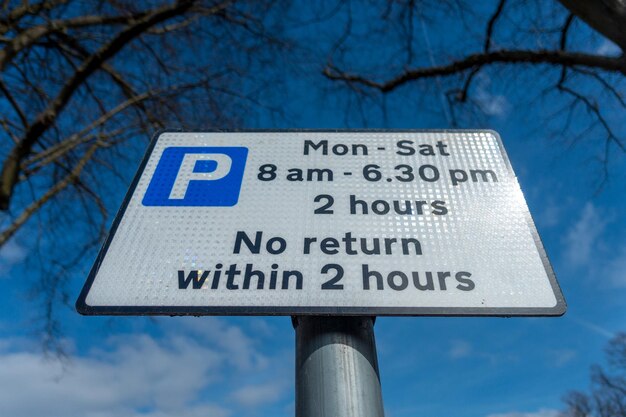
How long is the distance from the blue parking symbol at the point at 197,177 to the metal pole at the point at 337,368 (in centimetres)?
37

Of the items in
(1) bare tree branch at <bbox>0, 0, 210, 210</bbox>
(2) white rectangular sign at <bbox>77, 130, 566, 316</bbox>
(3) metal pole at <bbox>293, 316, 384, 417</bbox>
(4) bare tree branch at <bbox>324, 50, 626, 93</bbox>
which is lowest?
(3) metal pole at <bbox>293, 316, 384, 417</bbox>

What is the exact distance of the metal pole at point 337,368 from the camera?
0.69 meters

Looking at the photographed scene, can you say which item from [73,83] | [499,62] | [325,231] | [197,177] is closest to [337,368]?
[325,231]

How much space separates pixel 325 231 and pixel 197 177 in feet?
1.25

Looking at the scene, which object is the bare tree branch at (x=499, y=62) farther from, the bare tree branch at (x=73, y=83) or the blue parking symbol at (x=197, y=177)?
the blue parking symbol at (x=197, y=177)

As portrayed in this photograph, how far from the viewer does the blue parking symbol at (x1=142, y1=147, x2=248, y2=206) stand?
98cm

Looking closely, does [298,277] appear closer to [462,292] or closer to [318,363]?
[318,363]

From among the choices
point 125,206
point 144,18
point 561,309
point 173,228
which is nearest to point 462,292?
point 561,309

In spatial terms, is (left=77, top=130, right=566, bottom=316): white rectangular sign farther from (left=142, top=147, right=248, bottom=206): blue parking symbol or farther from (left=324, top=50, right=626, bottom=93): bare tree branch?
(left=324, top=50, right=626, bottom=93): bare tree branch

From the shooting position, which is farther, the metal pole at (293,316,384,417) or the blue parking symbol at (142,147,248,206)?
the blue parking symbol at (142,147,248,206)

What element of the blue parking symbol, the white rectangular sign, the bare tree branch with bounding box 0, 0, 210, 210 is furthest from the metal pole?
the bare tree branch with bounding box 0, 0, 210, 210

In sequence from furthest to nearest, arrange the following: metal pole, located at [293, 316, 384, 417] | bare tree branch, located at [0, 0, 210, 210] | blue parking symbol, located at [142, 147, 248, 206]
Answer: bare tree branch, located at [0, 0, 210, 210] < blue parking symbol, located at [142, 147, 248, 206] < metal pole, located at [293, 316, 384, 417]

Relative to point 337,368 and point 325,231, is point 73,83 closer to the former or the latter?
point 325,231

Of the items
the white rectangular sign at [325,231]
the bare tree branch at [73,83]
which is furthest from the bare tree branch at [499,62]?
the white rectangular sign at [325,231]
